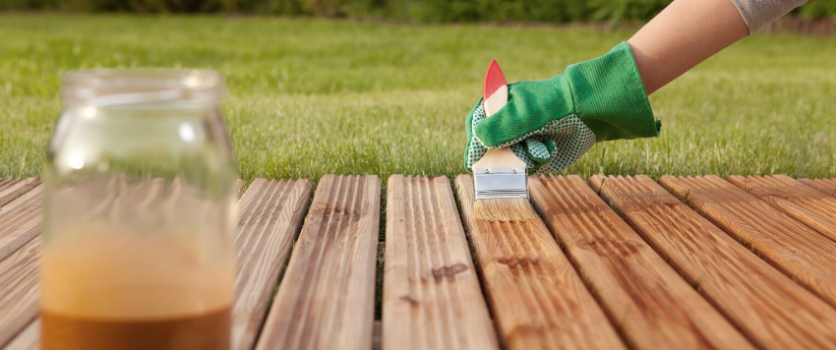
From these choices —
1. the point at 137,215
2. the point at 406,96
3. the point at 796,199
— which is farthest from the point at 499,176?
the point at 406,96

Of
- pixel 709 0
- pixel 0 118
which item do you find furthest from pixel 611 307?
pixel 0 118

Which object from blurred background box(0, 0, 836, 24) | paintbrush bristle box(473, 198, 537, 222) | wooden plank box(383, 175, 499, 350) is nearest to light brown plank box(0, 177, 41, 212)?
wooden plank box(383, 175, 499, 350)

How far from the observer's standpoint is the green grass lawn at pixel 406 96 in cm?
199

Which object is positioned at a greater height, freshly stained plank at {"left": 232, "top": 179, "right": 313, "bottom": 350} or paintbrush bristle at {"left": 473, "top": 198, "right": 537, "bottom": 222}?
freshly stained plank at {"left": 232, "top": 179, "right": 313, "bottom": 350}

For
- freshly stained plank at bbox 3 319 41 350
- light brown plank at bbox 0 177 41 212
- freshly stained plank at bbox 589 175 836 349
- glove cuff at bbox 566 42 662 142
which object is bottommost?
freshly stained plank at bbox 589 175 836 349

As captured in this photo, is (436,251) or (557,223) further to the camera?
(557,223)

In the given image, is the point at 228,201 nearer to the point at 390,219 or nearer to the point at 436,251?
the point at 436,251

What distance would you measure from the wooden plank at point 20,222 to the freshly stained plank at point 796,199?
4.65ft

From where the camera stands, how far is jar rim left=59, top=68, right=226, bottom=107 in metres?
0.64

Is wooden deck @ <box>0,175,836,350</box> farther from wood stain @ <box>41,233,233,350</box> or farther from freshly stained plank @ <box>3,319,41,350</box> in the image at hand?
wood stain @ <box>41,233,233,350</box>

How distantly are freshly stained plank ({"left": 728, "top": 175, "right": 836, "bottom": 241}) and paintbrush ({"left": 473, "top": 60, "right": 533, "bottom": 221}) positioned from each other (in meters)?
0.54

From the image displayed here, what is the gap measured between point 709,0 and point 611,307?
0.76 m

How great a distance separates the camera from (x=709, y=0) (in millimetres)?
1335

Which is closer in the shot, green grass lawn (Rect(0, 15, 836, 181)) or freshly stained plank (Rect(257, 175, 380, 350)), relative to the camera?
freshly stained plank (Rect(257, 175, 380, 350))
